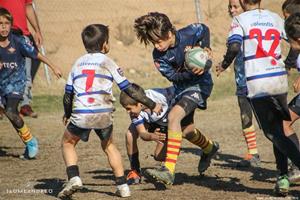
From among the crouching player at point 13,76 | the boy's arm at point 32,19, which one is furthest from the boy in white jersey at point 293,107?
the boy's arm at point 32,19

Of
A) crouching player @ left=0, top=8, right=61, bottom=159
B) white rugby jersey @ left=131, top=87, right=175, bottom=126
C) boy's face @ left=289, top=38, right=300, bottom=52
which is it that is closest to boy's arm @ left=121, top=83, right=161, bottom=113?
white rugby jersey @ left=131, top=87, right=175, bottom=126

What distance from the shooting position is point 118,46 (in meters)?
19.2

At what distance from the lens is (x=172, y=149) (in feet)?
25.3

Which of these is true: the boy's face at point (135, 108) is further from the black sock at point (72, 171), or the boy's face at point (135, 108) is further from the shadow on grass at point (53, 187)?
the black sock at point (72, 171)

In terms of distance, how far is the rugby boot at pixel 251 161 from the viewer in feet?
30.7

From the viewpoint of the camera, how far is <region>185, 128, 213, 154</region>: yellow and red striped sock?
8.60 meters

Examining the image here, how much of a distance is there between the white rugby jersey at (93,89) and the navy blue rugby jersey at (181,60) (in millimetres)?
959

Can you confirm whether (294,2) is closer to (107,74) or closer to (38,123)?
(107,74)

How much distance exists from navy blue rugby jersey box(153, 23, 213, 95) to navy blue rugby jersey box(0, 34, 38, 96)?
8.83ft

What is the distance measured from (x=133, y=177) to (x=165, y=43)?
1.53m

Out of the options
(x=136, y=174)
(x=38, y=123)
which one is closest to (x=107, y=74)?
(x=136, y=174)

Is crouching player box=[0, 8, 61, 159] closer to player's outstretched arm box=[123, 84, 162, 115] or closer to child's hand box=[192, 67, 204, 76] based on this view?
child's hand box=[192, 67, 204, 76]

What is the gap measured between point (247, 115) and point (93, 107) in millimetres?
2852

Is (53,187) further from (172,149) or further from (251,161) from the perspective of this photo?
(251,161)
